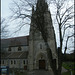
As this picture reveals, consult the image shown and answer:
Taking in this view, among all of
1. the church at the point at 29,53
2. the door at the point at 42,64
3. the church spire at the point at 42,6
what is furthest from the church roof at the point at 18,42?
the church spire at the point at 42,6

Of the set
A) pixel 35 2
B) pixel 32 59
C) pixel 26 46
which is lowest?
pixel 32 59

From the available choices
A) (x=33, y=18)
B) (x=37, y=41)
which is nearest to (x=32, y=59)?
(x=37, y=41)

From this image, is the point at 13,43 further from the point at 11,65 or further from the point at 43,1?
the point at 43,1

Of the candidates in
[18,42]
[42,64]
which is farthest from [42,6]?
[18,42]

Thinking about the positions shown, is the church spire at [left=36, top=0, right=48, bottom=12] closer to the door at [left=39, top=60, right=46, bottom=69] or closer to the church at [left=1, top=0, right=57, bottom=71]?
the church at [left=1, top=0, right=57, bottom=71]

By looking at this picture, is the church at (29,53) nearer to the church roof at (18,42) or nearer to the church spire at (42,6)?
the church roof at (18,42)

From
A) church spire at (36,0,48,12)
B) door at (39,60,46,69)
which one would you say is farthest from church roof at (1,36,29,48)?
church spire at (36,0,48,12)

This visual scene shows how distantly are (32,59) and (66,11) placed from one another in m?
24.7

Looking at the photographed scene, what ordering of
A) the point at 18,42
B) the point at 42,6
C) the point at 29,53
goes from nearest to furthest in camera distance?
the point at 42,6, the point at 29,53, the point at 18,42

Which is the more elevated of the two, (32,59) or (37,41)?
(37,41)

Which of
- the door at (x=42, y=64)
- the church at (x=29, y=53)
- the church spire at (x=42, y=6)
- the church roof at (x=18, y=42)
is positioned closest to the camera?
the church spire at (x=42, y=6)

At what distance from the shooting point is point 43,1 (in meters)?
20.3

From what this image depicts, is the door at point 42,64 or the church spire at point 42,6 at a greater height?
the church spire at point 42,6

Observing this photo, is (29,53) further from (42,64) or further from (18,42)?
(18,42)
